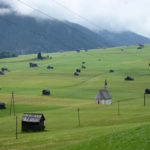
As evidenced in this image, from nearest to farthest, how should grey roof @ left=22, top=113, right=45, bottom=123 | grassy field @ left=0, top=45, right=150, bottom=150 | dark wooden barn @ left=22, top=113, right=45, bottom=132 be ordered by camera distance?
grassy field @ left=0, top=45, right=150, bottom=150
dark wooden barn @ left=22, top=113, right=45, bottom=132
grey roof @ left=22, top=113, right=45, bottom=123

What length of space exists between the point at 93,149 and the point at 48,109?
62288 mm

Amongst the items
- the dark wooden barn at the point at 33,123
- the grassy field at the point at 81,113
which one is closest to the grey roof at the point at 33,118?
the dark wooden barn at the point at 33,123

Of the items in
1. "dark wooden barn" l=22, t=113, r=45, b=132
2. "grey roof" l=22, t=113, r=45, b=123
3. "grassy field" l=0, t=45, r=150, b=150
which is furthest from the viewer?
"grey roof" l=22, t=113, r=45, b=123

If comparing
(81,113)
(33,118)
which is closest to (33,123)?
(33,118)

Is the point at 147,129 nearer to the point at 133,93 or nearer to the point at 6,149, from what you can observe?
the point at 6,149

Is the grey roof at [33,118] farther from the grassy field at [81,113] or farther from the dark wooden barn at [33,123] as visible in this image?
the grassy field at [81,113]

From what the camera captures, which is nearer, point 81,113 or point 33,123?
point 33,123

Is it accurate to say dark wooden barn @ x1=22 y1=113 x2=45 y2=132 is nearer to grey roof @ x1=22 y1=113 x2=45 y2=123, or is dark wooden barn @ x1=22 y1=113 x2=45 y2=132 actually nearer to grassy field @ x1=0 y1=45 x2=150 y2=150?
grey roof @ x1=22 y1=113 x2=45 y2=123

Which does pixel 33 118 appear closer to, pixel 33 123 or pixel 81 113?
pixel 33 123

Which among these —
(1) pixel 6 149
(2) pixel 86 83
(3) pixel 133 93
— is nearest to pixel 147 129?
(1) pixel 6 149

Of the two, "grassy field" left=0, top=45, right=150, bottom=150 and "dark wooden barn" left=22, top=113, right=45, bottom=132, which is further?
"dark wooden barn" left=22, top=113, right=45, bottom=132

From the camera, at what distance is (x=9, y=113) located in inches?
→ 3482

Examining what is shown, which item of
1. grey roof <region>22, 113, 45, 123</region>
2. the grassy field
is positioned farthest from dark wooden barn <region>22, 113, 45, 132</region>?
the grassy field

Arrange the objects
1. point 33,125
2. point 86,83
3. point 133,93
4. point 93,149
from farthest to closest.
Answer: point 86,83 < point 133,93 < point 33,125 < point 93,149
